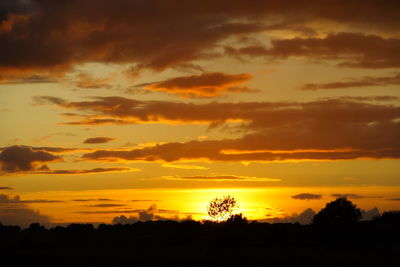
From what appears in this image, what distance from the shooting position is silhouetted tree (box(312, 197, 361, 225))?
16262 cm

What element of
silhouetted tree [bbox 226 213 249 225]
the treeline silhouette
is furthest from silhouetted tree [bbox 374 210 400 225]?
Result: silhouetted tree [bbox 226 213 249 225]

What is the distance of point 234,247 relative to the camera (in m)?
127

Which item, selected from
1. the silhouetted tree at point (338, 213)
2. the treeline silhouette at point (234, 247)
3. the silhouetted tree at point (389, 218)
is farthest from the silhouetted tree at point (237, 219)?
the silhouetted tree at point (389, 218)

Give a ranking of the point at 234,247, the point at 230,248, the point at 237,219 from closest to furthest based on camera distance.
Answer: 1. the point at 230,248
2. the point at 234,247
3. the point at 237,219

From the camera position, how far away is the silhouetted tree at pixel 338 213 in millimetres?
162625

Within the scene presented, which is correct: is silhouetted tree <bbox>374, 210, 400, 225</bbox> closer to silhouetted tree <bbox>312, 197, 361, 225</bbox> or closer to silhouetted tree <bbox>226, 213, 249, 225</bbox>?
silhouetted tree <bbox>312, 197, 361, 225</bbox>

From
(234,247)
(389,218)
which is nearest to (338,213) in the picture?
(389,218)

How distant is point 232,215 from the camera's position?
16350 cm

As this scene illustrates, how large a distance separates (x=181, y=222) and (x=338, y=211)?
47.8 m

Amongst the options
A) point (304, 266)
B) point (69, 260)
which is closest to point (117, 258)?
point (69, 260)

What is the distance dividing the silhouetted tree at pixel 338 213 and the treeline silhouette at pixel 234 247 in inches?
84.9

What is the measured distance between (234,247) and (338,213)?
5023cm

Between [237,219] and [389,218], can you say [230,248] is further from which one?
[389,218]

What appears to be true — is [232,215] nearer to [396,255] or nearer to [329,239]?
[329,239]
